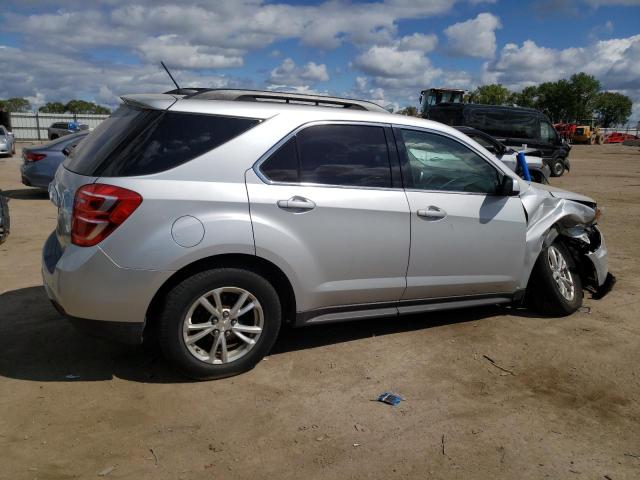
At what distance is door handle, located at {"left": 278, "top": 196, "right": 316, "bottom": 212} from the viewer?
363cm

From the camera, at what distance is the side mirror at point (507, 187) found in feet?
14.7

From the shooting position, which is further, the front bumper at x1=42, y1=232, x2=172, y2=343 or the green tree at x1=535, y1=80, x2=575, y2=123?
the green tree at x1=535, y1=80, x2=575, y2=123

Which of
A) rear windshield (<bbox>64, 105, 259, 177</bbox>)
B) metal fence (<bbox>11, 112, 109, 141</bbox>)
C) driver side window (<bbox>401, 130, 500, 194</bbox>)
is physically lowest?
driver side window (<bbox>401, 130, 500, 194</bbox>)

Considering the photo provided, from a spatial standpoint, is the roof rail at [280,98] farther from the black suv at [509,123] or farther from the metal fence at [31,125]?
the metal fence at [31,125]

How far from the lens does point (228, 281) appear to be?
3535 mm

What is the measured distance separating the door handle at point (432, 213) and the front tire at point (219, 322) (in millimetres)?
1248

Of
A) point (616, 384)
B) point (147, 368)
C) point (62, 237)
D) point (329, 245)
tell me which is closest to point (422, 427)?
point (329, 245)

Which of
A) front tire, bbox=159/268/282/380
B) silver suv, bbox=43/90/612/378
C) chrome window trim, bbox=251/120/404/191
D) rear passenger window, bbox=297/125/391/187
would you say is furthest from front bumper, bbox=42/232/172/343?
rear passenger window, bbox=297/125/391/187

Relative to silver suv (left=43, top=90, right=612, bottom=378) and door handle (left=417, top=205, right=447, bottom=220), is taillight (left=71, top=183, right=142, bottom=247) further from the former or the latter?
door handle (left=417, top=205, right=447, bottom=220)

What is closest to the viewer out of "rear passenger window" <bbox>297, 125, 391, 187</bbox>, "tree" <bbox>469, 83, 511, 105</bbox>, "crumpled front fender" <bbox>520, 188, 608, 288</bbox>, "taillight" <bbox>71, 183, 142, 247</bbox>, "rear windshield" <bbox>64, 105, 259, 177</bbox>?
"taillight" <bbox>71, 183, 142, 247</bbox>

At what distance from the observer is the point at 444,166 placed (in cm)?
438

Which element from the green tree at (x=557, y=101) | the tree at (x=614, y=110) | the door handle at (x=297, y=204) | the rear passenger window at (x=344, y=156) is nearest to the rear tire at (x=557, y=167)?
the rear passenger window at (x=344, y=156)

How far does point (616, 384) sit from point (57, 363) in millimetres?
3816

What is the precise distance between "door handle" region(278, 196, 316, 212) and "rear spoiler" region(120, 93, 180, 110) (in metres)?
0.94
